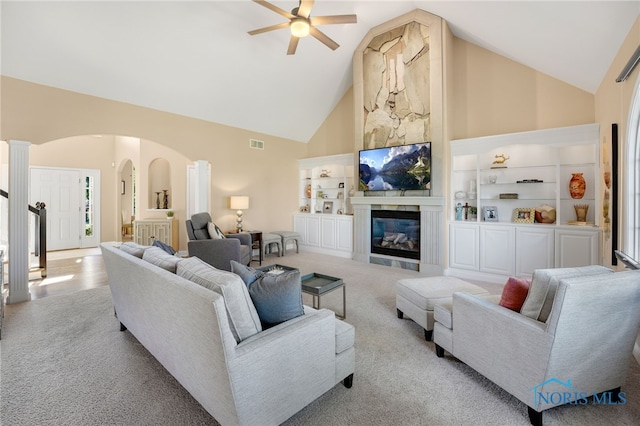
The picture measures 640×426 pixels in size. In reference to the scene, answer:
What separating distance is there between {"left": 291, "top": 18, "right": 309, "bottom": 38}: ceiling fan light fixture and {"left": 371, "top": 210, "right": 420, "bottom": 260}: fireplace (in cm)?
333

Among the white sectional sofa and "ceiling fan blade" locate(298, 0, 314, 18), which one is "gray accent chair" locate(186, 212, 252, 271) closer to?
the white sectional sofa

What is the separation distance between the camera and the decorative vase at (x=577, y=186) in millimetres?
4105

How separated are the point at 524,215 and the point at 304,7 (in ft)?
14.1

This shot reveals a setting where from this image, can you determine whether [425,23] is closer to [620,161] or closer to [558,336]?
[620,161]

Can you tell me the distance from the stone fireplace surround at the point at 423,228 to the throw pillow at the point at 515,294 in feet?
10.1

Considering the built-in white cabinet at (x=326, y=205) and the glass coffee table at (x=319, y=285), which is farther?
the built-in white cabinet at (x=326, y=205)

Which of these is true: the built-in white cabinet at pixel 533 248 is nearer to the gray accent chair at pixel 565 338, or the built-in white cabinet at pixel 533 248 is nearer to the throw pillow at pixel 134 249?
the gray accent chair at pixel 565 338

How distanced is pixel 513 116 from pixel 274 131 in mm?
4844

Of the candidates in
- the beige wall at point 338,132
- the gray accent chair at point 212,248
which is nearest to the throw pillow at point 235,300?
the gray accent chair at point 212,248

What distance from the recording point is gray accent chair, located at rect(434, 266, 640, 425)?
1585mm

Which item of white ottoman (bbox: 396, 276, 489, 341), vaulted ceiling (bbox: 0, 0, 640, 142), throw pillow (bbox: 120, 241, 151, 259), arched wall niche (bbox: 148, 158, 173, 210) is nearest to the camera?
throw pillow (bbox: 120, 241, 151, 259)

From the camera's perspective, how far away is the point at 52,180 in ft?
23.9

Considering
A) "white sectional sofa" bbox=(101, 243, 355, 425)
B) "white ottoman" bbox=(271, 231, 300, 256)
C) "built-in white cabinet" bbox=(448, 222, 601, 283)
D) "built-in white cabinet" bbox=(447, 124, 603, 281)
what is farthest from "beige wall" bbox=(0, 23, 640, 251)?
"white sectional sofa" bbox=(101, 243, 355, 425)

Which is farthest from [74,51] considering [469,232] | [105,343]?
[469,232]
